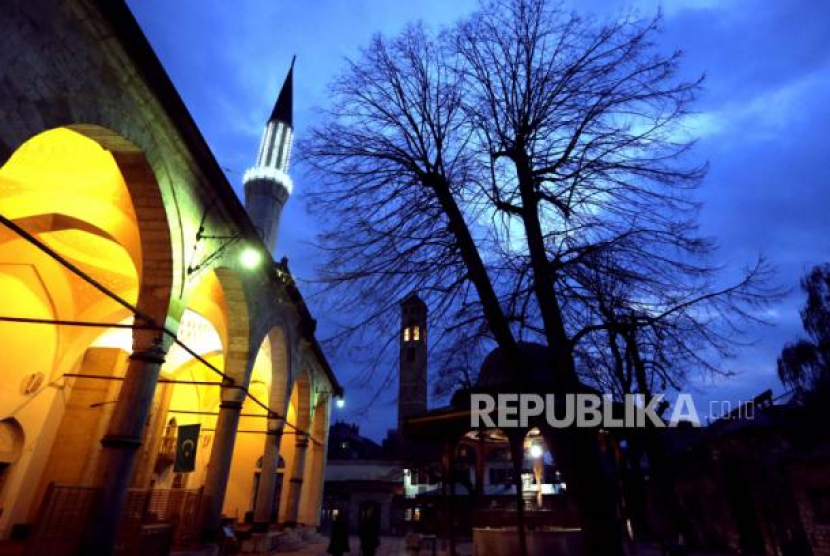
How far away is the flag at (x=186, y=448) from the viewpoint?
10914 mm

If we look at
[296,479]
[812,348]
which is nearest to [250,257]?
[296,479]

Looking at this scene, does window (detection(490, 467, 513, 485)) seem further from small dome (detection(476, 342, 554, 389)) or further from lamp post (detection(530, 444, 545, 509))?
small dome (detection(476, 342, 554, 389))

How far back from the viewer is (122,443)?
6496mm

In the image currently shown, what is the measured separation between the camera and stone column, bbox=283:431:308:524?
1585 centimetres

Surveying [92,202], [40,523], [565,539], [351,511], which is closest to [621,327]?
[565,539]

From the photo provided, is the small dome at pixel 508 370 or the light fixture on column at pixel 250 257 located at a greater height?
the light fixture on column at pixel 250 257

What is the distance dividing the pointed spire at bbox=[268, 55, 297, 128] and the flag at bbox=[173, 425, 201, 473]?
59.8 feet

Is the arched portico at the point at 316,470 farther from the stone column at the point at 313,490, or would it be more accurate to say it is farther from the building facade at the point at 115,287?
the building facade at the point at 115,287

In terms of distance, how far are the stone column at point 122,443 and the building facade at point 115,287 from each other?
0.06ft

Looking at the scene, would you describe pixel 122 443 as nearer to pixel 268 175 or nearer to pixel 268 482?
pixel 268 482

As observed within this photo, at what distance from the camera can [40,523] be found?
5.98 m

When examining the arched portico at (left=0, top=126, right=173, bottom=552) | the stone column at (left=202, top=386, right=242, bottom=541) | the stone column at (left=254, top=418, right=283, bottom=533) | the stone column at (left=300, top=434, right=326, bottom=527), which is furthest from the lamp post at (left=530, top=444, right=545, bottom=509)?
the arched portico at (left=0, top=126, right=173, bottom=552)

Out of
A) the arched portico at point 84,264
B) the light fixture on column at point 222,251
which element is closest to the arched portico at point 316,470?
the arched portico at point 84,264

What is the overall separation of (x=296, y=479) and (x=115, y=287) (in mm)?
8787
